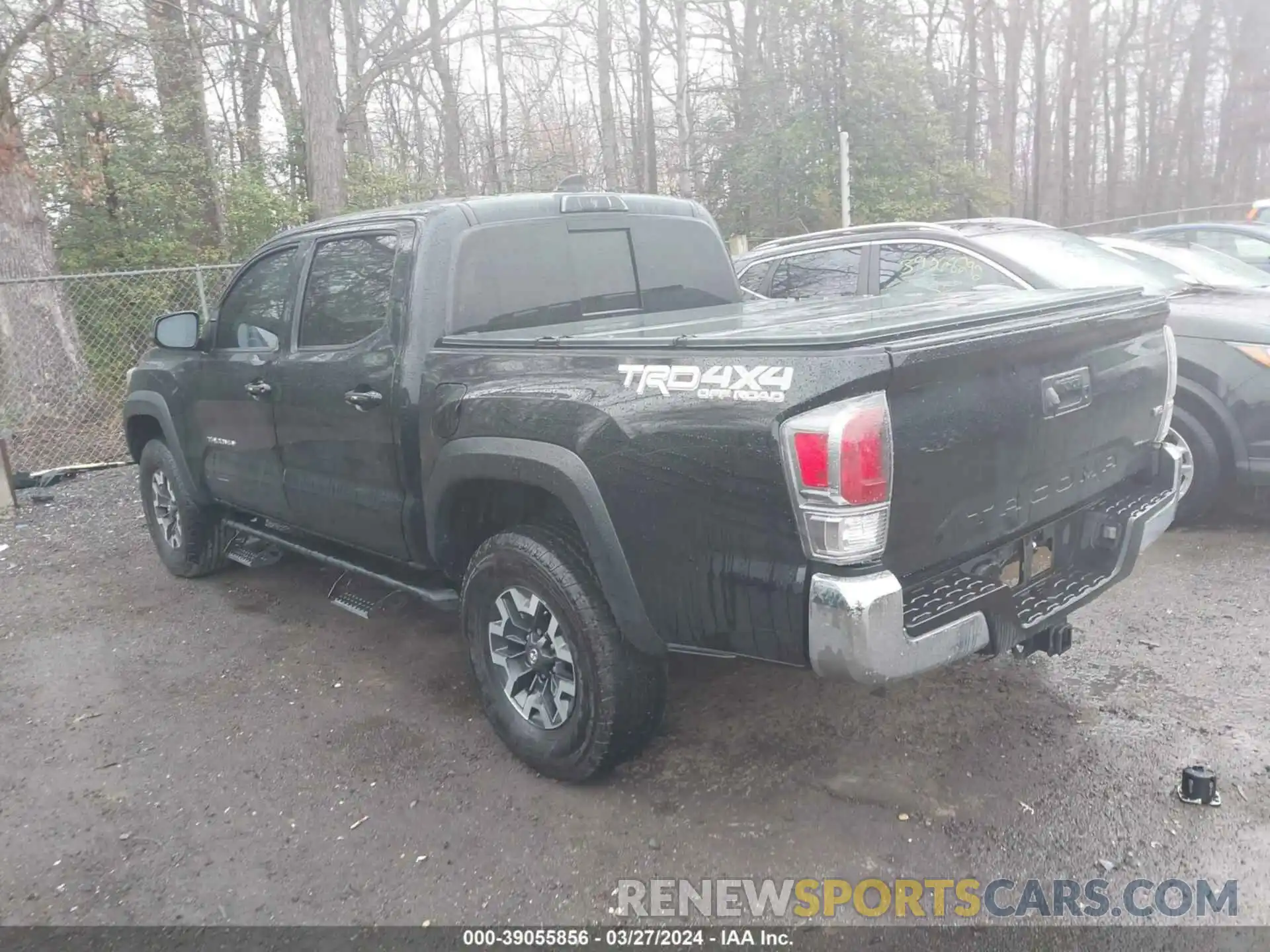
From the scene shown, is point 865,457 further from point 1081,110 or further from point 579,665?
point 1081,110

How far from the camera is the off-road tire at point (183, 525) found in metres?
5.74

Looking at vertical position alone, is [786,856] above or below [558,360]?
below

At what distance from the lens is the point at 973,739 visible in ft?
11.7

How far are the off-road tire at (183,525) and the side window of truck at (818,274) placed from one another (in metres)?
3.90

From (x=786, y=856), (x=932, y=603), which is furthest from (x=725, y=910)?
Result: (x=932, y=603)

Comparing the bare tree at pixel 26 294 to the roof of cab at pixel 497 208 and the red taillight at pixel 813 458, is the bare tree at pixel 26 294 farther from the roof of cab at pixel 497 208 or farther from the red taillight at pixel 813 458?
the red taillight at pixel 813 458

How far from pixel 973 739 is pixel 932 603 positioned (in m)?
1.04

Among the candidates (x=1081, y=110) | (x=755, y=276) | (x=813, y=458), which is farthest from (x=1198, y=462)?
(x=1081, y=110)

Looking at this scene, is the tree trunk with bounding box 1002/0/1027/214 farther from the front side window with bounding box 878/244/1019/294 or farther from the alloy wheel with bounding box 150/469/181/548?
the alloy wheel with bounding box 150/469/181/548

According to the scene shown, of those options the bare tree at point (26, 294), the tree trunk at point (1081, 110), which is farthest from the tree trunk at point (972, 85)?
the bare tree at point (26, 294)

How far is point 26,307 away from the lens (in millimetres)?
10719

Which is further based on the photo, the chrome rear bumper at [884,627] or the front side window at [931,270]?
the front side window at [931,270]

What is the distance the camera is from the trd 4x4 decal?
2564mm

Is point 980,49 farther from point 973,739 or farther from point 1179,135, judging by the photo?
point 973,739
